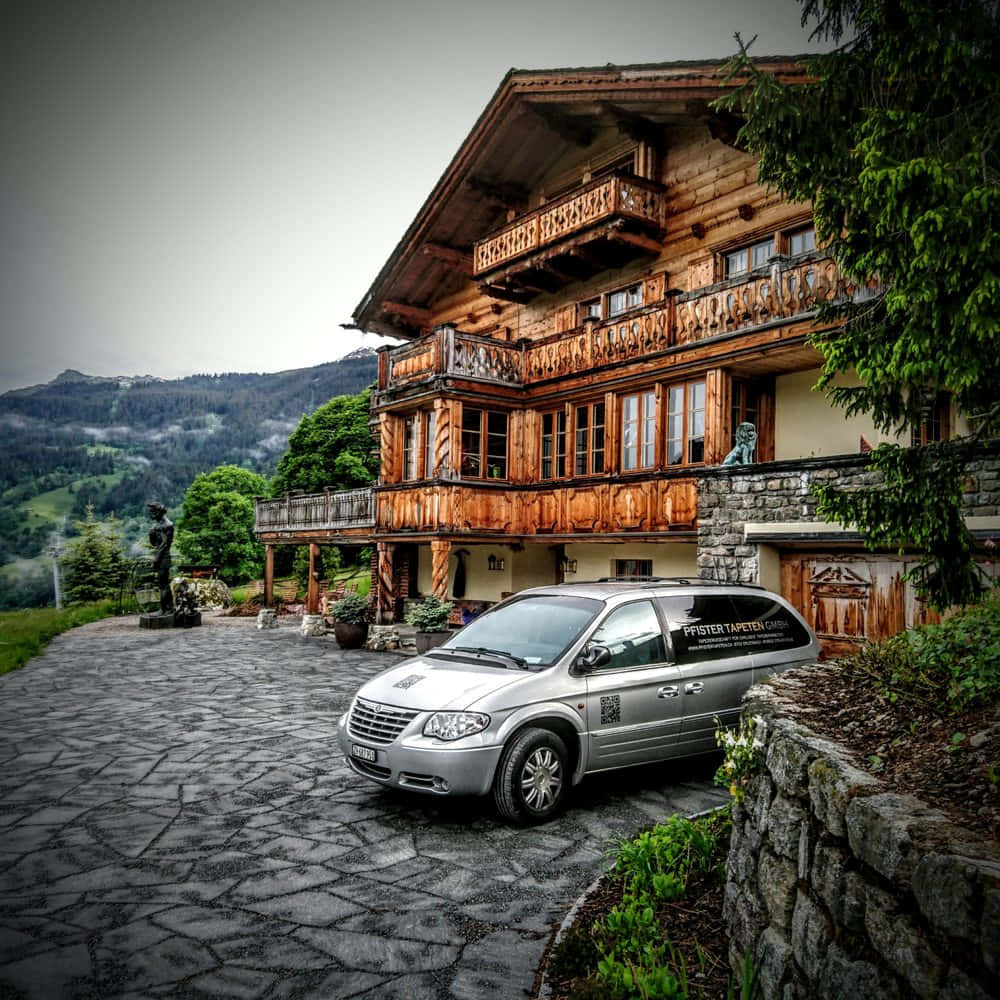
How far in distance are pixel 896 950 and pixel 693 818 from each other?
3.53 metres

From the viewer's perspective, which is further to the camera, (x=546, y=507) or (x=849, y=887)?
(x=546, y=507)

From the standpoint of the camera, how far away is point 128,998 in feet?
11.8

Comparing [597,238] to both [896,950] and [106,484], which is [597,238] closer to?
[896,950]

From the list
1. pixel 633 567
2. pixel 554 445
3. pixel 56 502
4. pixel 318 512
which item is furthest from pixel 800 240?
pixel 56 502

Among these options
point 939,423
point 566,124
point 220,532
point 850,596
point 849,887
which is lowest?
point 849,887

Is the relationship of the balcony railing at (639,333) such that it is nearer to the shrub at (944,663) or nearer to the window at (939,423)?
the window at (939,423)

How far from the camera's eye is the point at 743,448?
1195cm

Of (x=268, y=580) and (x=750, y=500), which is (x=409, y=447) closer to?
(x=268, y=580)

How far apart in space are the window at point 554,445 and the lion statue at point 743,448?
5.69 m

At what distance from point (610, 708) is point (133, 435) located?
17699 cm

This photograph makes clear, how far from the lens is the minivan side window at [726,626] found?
7.05 meters

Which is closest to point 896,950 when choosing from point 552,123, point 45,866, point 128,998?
point 128,998

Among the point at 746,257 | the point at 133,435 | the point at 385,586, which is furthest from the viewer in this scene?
the point at 133,435

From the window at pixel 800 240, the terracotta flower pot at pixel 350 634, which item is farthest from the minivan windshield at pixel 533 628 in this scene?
the terracotta flower pot at pixel 350 634
